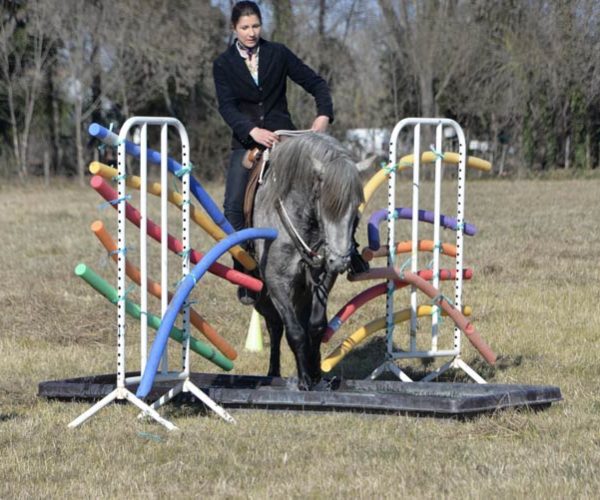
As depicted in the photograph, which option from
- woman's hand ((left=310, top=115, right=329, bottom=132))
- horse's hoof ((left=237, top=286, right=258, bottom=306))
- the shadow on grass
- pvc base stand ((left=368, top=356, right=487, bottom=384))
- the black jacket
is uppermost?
the black jacket

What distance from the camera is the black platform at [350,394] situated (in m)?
6.37

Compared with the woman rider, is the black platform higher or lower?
lower

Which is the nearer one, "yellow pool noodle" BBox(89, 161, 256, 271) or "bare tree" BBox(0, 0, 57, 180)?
"yellow pool noodle" BBox(89, 161, 256, 271)

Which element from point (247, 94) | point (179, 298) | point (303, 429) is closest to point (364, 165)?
point (247, 94)

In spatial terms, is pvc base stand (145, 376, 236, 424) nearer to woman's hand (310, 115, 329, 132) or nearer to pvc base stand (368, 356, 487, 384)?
pvc base stand (368, 356, 487, 384)

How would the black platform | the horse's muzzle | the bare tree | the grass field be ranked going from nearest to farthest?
the grass field, the horse's muzzle, the black platform, the bare tree

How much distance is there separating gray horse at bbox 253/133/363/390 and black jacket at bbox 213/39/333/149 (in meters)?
0.62

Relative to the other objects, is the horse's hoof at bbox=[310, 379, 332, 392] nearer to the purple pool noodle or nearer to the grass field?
the grass field

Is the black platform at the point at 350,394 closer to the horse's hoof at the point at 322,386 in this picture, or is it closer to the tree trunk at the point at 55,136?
the horse's hoof at the point at 322,386

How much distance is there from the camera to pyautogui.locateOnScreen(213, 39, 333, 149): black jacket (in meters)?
7.50

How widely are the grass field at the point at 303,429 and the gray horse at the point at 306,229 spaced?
1.90 feet

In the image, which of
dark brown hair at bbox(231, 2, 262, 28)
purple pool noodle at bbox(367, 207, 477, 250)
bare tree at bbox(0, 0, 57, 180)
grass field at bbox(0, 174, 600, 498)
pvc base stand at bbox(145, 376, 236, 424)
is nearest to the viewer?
grass field at bbox(0, 174, 600, 498)

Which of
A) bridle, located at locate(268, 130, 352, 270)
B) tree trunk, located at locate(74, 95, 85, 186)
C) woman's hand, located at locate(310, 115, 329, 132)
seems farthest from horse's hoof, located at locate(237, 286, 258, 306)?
tree trunk, located at locate(74, 95, 85, 186)

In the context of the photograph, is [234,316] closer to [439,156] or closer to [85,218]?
[439,156]
